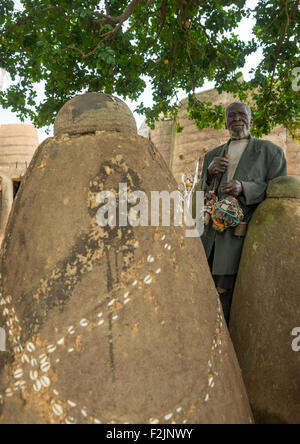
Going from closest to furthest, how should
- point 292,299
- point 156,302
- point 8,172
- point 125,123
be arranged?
point 156,302 → point 125,123 → point 292,299 → point 8,172

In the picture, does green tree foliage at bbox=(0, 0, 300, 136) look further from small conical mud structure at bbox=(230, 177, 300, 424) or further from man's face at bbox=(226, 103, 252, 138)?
small conical mud structure at bbox=(230, 177, 300, 424)

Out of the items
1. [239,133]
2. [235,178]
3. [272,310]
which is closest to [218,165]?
[235,178]

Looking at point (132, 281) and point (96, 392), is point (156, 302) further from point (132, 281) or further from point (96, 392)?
point (96, 392)

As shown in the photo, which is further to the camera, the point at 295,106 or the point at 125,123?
the point at 295,106

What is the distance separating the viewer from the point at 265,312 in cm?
163

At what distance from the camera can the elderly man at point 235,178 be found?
196 centimetres

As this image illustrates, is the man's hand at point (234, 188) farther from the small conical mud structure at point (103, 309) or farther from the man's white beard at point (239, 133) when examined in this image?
the small conical mud structure at point (103, 309)

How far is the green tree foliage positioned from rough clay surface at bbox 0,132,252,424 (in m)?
1.66

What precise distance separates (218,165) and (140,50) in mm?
2138

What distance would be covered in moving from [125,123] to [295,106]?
10.8 feet

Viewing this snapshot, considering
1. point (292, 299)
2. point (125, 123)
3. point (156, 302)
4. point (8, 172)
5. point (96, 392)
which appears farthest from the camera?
point (8, 172)

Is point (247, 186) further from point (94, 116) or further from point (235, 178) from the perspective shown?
point (94, 116)

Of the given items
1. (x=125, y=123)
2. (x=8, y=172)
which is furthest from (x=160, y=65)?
(x=8, y=172)

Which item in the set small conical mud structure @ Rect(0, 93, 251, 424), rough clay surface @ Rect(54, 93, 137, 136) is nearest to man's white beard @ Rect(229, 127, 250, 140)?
rough clay surface @ Rect(54, 93, 137, 136)
